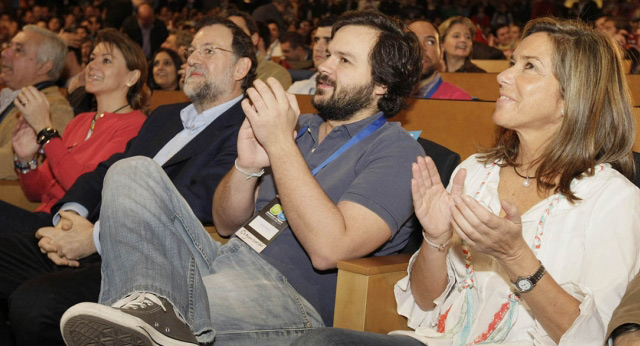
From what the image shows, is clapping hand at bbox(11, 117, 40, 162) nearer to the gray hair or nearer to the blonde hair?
the gray hair

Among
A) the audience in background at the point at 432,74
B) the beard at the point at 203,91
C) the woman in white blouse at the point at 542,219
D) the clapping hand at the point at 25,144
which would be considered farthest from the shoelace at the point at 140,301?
the audience in background at the point at 432,74

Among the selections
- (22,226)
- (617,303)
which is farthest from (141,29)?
(617,303)

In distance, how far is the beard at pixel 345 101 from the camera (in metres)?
1.98

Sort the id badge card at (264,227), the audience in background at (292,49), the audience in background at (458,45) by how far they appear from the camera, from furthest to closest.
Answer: the audience in background at (292,49) → the audience in background at (458,45) → the id badge card at (264,227)

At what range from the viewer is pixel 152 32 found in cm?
682

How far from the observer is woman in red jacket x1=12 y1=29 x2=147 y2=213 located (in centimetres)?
275

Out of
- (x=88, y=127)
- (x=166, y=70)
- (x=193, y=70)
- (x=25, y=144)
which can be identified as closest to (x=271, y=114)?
(x=193, y=70)

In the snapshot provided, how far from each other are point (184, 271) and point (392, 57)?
87cm

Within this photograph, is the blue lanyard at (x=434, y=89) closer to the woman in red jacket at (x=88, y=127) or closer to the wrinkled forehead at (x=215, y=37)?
the wrinkled forehead at (x=215, y=37)

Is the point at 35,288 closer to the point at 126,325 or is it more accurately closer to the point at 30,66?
the point at 126,325

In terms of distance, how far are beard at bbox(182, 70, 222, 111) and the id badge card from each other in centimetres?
82

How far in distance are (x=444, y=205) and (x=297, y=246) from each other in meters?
0.48

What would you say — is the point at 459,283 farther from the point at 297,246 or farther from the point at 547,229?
the point at 297,246

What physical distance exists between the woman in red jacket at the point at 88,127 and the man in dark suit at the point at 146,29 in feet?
12.2
